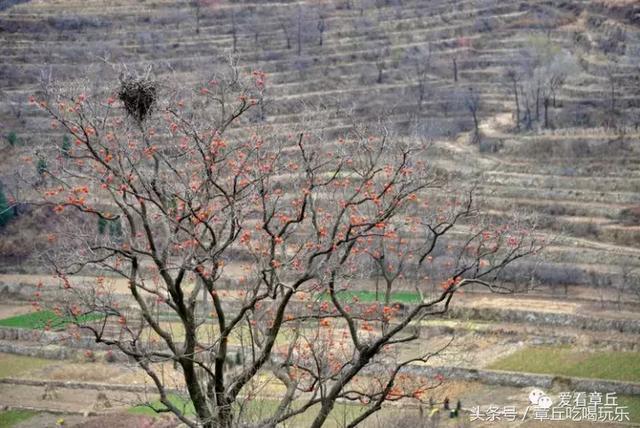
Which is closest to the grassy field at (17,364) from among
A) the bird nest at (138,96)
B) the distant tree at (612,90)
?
the bird nest at (138,96)

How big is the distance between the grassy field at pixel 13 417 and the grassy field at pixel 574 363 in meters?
15.7

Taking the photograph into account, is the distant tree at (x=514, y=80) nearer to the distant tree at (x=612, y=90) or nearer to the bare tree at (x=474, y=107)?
the bare tree at (x=474, y=107)

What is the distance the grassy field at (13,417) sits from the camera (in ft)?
107

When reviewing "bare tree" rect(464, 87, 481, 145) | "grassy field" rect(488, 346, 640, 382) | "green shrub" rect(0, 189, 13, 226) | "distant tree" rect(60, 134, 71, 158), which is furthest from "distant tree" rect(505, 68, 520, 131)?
"green shrub" rect(0, 189, 13, 226)

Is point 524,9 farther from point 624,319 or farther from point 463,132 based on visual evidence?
point 624,319

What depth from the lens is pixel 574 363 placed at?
35.0 metres

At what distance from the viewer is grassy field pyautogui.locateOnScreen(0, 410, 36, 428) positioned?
1283 inches

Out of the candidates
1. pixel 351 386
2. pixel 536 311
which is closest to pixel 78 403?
pixel 351 386

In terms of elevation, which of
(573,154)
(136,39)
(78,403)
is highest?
(136,39)

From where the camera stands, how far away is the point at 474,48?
227ft

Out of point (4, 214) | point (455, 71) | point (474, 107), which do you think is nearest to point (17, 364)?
point (4, 214)

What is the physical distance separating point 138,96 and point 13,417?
22.9 metres

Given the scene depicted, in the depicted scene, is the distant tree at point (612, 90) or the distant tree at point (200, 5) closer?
the distant tree at point (612, 90)

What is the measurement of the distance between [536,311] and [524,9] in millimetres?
38659
